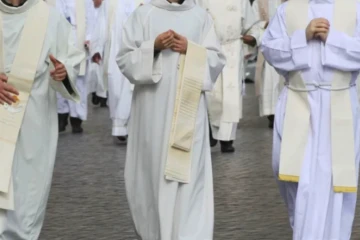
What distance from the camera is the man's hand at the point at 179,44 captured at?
734cm

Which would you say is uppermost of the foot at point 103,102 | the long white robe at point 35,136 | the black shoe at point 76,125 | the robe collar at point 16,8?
the robe collar at point 16,8

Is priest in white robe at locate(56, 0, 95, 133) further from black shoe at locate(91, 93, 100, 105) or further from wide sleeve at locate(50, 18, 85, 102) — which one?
wide sleeve at locate(50, 18, 85, 102)

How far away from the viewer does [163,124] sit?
7.50 metres

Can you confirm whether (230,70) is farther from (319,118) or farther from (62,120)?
(319,118)

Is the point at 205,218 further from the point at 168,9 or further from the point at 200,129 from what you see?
the point at 168,9

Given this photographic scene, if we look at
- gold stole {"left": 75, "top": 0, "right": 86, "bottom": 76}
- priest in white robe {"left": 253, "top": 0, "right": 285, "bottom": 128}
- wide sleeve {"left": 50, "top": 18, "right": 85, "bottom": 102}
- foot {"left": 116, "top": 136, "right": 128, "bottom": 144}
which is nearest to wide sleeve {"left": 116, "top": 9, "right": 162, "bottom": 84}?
wide sleeve {"left": 50, "top": 18, "right": 85, "bottom": 102}

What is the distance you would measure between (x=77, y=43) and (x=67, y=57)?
266 inches

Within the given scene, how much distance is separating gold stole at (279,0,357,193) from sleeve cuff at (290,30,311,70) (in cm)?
12

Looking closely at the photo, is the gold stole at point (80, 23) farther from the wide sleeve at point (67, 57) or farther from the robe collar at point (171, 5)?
the robe collar at point (171, 5)

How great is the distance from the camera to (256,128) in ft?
51.3

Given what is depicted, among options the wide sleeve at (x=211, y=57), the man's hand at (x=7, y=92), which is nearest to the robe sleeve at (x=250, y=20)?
the wide sleeve at (x=211, y=57)

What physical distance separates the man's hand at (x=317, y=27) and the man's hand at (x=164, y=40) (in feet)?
2.83

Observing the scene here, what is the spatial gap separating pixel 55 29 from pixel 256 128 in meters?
8.19

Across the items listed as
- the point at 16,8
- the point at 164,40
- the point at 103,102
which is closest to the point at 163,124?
the point at 164,40
